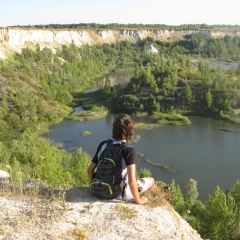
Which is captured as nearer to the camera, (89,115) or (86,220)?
(86,220)

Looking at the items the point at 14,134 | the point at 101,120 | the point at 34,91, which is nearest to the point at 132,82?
the point at 101,120

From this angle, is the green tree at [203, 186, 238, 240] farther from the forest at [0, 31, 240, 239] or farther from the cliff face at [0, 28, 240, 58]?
the cliff face at [0, 28, 240, 58]

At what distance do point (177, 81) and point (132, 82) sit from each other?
7425 millimetres

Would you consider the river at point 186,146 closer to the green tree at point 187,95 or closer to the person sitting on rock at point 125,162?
the green tree at point 187,95

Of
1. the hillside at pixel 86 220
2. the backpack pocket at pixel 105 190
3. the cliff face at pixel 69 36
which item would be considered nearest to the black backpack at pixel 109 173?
the backpack pocket at pixel 105 190

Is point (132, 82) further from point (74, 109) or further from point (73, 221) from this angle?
point (73, 221)

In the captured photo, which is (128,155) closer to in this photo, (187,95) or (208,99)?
(208,99)

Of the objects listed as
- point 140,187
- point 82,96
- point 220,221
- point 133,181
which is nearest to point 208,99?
point 82,96

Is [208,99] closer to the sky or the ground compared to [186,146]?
closer to the sky

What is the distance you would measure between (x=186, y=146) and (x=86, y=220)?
2829 cm

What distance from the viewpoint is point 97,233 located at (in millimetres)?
5602

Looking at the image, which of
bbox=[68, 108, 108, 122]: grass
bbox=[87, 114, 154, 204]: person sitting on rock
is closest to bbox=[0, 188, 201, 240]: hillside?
bbox=[87, 114, 154, 204]: person sitting on rock

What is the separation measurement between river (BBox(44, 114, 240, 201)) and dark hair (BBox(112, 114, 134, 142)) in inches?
717

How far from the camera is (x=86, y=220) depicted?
592cm
